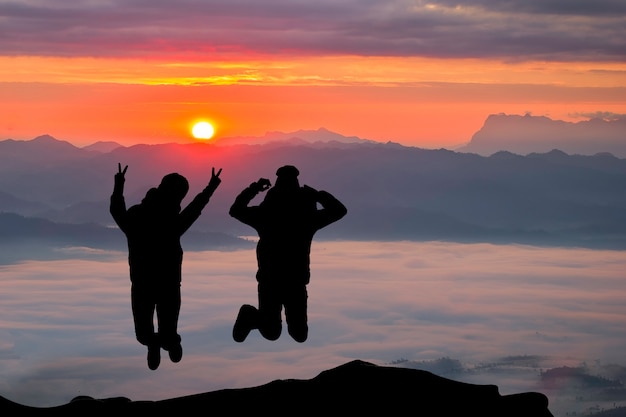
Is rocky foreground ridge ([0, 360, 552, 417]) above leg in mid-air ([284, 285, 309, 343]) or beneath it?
beneath

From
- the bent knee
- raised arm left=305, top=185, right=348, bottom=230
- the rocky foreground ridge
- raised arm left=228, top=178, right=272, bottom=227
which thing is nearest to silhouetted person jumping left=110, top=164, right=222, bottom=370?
raised arm left=228, top=178, right=272, bottom=227

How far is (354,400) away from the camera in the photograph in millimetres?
21312

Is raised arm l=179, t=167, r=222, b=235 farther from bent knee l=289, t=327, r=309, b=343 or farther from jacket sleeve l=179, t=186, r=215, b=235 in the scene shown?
bent knee l=289, t=327, r=309, b=343

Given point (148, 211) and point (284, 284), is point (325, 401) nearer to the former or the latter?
point (284, 284)

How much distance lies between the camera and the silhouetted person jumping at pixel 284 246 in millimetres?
22688

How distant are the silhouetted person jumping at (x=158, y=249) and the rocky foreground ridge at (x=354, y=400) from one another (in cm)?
132

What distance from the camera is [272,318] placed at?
899 inches

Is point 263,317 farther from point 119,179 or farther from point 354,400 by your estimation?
point 119,179

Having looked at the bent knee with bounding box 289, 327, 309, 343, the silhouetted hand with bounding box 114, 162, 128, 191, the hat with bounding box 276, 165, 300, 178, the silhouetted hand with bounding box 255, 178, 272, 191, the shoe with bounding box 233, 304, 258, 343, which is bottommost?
the bent knee with bounding box 289, 327, 309, 343

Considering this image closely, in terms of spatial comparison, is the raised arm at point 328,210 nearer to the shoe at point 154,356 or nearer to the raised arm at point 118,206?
the raised arm at point 118,206

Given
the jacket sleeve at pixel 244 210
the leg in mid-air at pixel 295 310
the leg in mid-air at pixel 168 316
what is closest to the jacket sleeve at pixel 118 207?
the leg in mid-air at pixel 168 316

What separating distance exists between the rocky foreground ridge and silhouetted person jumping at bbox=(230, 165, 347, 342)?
4.47 ft

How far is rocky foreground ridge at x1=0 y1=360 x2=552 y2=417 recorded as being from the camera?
835 inches

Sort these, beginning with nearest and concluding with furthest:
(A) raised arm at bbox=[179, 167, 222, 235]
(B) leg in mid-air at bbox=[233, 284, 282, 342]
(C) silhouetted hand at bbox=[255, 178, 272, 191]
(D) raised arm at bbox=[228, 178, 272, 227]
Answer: (C) silhouetted hand at bbox=[255, 178, 272, 191] → (D) raised arm at bbox=[228, 178, 272, 227] → (A) raised arm at bbox=[179, 167, 222, 235] → (B) leg in mid-air at bbox=[233, 284, 282, 342]
